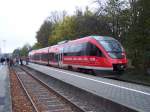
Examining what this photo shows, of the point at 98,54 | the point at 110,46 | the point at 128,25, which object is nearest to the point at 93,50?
the point at 98,54

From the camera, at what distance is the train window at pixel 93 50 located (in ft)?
95.8

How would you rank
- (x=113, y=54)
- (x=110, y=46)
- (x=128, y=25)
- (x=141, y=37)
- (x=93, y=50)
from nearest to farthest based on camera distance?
(x=113, y=54) < (x=110, y=46) < (x=93, y=50) < (x=141, y=37) < (x=128, y=25)

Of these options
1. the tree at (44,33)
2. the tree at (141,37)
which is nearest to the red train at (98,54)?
the tree at (141,37)

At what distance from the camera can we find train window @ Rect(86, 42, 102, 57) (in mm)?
29194

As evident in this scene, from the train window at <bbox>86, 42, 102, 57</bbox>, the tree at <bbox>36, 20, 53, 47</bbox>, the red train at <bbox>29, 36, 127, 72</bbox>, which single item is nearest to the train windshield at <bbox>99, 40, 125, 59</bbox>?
the red train at <bbox>29, 36, 127, 72</bbox>

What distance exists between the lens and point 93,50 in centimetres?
3009

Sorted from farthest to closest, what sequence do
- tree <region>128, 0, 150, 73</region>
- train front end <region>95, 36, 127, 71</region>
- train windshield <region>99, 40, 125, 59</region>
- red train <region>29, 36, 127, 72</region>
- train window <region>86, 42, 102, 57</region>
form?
tree <region>128, 0, 150, 73</region>, train window <region>86, 42, 102, 57</region>, train windshield <region>99, 40, 125, 59</region>, red train <region>29, 36, 127, 72</region>, train front end <region>95, 36, 127, 71</region>

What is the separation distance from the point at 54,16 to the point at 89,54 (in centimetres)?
9891

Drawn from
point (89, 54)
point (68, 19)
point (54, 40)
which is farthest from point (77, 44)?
point (54, 40)

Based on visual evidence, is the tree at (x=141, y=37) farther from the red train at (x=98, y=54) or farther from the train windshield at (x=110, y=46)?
the train windshield at (x=110, y=46)

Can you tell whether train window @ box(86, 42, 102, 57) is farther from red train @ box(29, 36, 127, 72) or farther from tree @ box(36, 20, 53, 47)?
tree @ box(36, 20, 53, 47)

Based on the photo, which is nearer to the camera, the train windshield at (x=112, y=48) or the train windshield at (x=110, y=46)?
the train windshield at (x=112, y=48)

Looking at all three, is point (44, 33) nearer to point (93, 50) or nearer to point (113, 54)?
point (93, 50)

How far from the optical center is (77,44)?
117 ft
